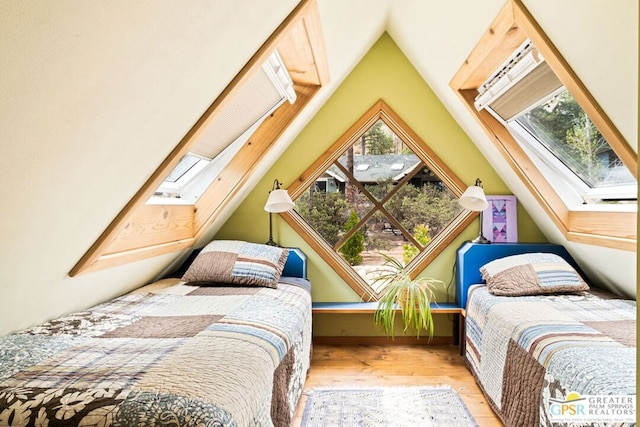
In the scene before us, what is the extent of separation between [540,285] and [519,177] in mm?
738

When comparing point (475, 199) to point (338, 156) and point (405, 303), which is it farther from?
point (338, 156)

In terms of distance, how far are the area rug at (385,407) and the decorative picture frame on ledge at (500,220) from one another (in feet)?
4.43

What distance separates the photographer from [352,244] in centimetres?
379

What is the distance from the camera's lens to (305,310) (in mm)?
2762

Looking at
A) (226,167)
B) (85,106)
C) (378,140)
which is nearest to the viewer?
(85,106)

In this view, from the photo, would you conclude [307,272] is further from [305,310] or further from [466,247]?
[466,247]

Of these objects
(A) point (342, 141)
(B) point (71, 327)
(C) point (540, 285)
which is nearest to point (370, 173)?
(A) point (342, 141)

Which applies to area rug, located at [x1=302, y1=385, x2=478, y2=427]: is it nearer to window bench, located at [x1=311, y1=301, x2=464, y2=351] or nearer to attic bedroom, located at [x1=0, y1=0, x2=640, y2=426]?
attic bedroom, located at [x1=0, y1=0, x2=640, y2=426]

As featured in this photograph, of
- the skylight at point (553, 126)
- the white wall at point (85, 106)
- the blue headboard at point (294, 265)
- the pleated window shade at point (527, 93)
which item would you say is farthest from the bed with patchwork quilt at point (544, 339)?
the white wall at point (85, 106)

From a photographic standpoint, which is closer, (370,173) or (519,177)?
(519,177)

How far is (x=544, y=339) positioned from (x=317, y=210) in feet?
7.28

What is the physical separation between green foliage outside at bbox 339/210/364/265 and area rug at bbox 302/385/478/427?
4.14 feet

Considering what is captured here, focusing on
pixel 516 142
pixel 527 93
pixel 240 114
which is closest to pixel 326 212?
pixel 240 114

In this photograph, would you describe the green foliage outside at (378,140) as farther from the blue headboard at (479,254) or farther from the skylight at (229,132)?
the blue headboard at (479,254)
